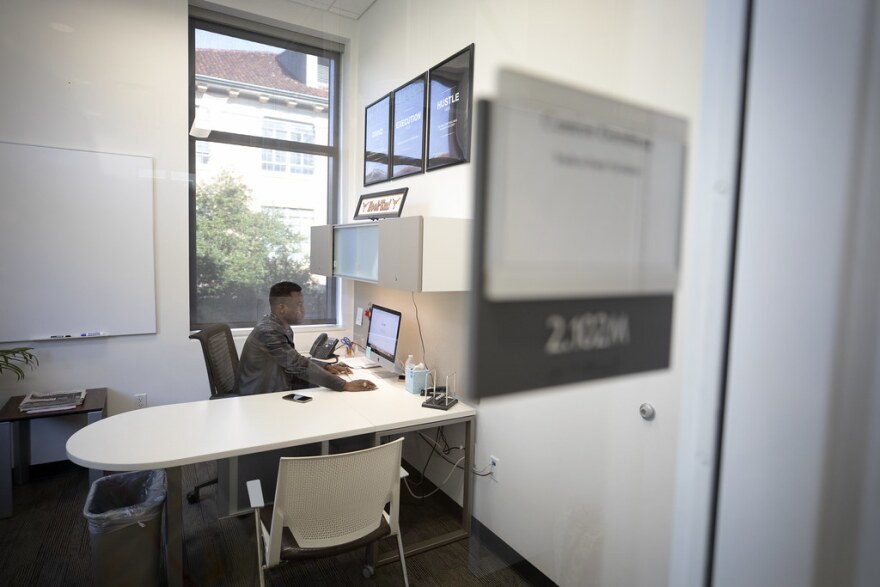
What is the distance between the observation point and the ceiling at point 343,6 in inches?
65.4

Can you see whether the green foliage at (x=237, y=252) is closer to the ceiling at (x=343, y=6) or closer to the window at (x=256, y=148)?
the window at (x=256, y=148)

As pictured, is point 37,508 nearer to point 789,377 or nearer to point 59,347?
point 59,347

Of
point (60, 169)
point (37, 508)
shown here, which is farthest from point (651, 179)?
point (37, 508)

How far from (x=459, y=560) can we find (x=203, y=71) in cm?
277

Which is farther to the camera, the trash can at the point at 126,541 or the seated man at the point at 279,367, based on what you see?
the seated man at the point at 279,367

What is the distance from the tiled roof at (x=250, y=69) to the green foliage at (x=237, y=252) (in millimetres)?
464

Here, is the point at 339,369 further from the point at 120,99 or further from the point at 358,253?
the point at 120,99

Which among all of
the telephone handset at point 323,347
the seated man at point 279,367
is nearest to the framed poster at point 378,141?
the seated man at point 279,367

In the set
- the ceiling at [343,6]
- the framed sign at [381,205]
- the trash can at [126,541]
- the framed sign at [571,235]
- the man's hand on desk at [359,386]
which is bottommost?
the trash can at [126,541]

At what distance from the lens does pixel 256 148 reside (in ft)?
6.52

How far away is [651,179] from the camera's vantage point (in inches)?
15.2

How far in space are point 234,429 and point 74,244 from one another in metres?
1.36

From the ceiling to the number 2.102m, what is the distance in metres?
1.73

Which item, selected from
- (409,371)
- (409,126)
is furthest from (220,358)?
(409,126)
